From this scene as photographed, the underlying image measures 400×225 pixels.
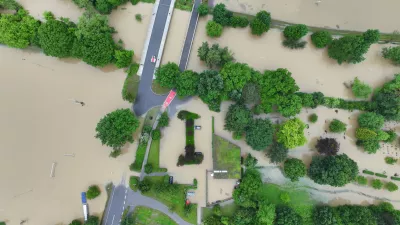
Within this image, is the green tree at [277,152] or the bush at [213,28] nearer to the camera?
the green tree at [277,152]

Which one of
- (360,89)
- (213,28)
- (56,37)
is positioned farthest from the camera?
(360,89)

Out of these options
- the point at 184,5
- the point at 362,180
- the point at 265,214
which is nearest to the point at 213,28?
the point at 184,5

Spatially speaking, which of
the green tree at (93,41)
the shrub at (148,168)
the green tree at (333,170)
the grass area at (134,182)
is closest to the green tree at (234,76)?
the shrub at (148,168)

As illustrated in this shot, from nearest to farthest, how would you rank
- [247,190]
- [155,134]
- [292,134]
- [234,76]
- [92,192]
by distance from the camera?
1. [234,76]
2. [292,134]
3. [247,190]
4. [92,192]
5. [155,134]

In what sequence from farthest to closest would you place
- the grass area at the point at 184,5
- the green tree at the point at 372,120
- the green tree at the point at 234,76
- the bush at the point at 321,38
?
the grass area at the point at 184,5 → the bush at the point at 321,38 → the green tree at the point at 372,120 → the green tree at the point at 234,76

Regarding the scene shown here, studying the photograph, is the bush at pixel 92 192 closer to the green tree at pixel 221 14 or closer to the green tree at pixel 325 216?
the green tree at pixel 221 14

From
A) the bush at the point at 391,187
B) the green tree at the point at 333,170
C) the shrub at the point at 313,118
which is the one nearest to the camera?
the green tree at the point at 333,170

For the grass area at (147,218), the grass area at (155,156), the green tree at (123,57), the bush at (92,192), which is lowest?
the grass area at (147,218)

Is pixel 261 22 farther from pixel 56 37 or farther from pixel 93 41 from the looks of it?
pixel 56 37
